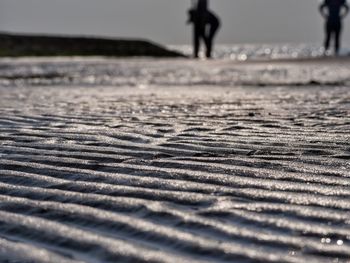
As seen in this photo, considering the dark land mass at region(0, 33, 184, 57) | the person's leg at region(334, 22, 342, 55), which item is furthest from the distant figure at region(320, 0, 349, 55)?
the dark land mass at region(0, 33, 184, 57)

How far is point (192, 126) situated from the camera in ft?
16.2

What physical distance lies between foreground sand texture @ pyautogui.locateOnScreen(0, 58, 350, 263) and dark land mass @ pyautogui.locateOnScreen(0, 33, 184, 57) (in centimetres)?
2291

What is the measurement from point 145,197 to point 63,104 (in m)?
4.37

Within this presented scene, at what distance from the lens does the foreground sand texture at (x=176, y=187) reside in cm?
219

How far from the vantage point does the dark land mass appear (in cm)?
3016

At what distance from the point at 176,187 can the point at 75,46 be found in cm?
3229

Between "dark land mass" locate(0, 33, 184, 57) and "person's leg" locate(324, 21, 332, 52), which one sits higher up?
"person's leg" locate(324, 21, 332, 52)

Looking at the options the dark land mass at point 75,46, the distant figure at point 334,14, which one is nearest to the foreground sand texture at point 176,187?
the distant figure at point 334,14

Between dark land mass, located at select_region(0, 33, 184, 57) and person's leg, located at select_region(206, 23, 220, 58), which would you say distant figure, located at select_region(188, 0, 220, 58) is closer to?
person's leg, located at select_region(206, 23, 220, 58)

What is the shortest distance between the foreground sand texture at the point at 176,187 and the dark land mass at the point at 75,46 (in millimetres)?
22913

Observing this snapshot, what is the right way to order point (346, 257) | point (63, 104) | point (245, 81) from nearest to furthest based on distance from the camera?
point (346, 257), point (63, 104), point (245, 81)


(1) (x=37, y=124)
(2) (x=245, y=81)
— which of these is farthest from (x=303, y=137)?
(2) (x=245, y=81)

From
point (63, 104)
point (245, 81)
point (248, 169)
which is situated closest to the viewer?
point (248, 169)

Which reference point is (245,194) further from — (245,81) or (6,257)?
(245,81)
